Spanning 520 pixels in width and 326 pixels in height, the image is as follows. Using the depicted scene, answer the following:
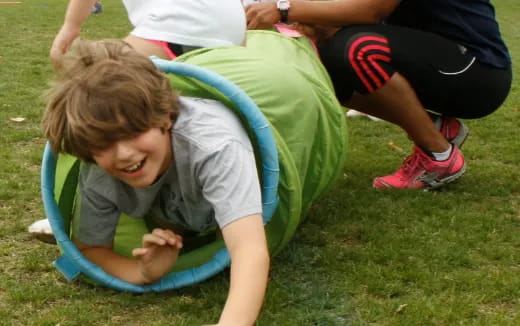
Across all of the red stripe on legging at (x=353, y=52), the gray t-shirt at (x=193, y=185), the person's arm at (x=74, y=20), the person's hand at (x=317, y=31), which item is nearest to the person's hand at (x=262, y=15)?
the person's hand at (x=317, y=31)

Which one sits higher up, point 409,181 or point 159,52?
point 159,52

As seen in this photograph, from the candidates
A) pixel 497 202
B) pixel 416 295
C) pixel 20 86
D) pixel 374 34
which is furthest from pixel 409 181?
pixel 20 86

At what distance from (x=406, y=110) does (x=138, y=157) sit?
1.76 metres

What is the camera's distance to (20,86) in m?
6.09

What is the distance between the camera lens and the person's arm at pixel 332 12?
12.2ft

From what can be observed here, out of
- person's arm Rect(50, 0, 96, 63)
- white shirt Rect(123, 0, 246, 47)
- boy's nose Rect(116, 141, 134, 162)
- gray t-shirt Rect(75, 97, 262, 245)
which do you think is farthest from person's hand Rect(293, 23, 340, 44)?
boy's nose Rect(116, 141, 134, 162)

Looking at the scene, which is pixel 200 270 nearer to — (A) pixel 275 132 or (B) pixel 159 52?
(A) pixel 275 132

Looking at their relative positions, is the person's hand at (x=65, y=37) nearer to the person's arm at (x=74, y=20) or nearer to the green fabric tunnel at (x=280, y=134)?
the person's arm at (x=74, y=20)

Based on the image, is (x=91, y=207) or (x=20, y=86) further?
(x=20, y=86)

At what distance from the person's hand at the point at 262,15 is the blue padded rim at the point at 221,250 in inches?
53.3

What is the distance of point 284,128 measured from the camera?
290cm

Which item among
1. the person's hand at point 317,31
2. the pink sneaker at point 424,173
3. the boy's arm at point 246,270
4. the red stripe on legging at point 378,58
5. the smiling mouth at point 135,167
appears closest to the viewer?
the boy's arm at point 246,270

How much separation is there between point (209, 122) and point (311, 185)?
0.82 meters

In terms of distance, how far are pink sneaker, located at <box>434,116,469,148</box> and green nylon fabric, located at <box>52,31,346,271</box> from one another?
0.97m
